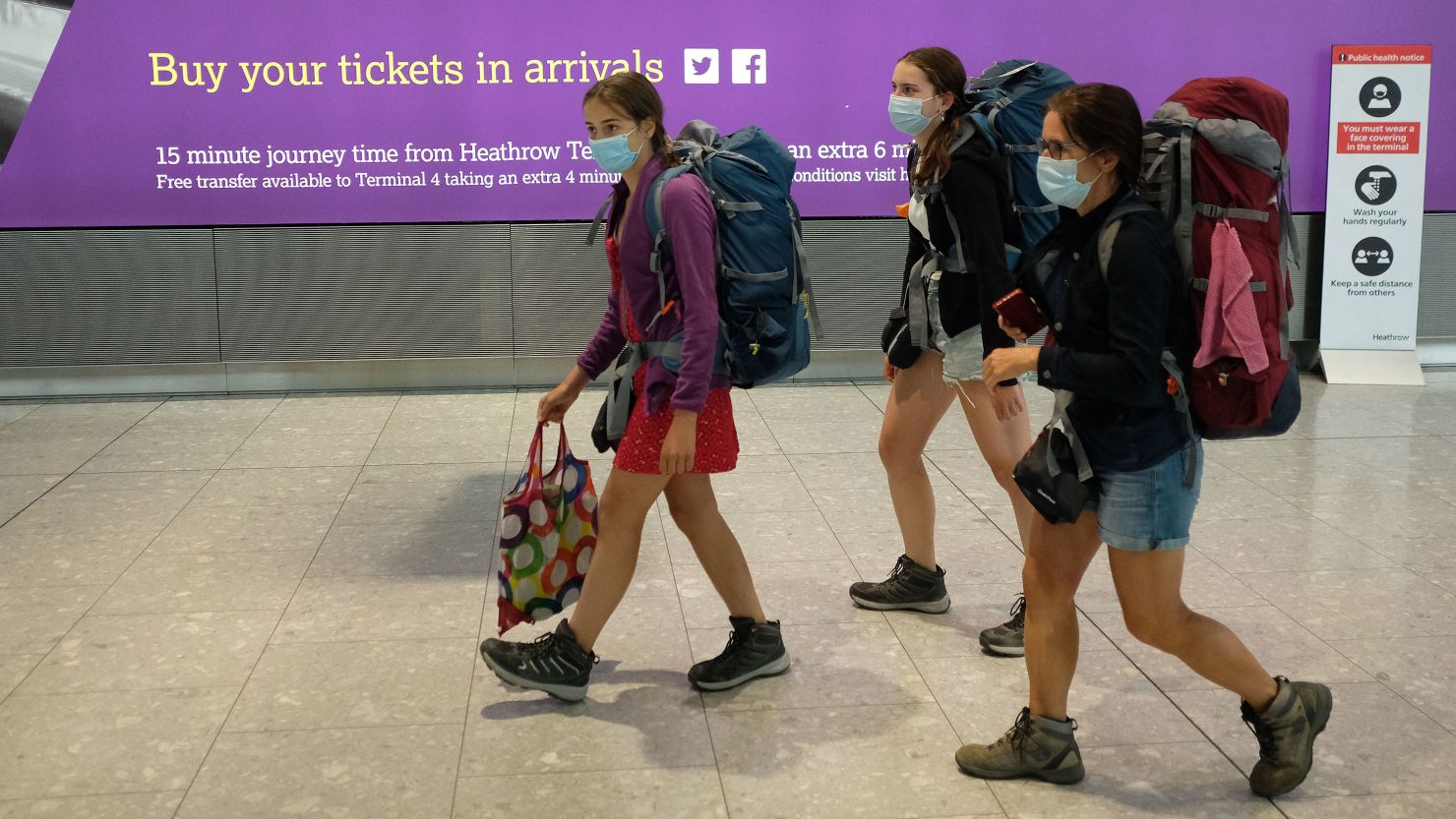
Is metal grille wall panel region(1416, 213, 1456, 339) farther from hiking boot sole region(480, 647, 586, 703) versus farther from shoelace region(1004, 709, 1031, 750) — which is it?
hiking boot sole region(480, 647, 586, 703)

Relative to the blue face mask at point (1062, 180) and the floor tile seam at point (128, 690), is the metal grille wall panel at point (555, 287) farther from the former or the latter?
the blue face mask at point (1062, 180)

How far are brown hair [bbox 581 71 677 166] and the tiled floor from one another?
132 cm

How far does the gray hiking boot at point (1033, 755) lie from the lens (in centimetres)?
297

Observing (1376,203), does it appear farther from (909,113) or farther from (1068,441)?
(1068,441)

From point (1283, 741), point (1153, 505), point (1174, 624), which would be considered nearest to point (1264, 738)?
point (1283, 741)

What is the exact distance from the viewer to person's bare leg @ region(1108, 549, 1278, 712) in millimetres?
2742

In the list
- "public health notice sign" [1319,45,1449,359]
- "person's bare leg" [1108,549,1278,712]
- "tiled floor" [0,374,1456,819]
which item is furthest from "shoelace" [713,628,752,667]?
"public health notice sign" [1319,45,1449,359]

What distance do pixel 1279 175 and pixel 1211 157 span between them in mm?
144

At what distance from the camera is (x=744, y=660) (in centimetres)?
353

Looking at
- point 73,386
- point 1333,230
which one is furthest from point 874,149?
point 73,386

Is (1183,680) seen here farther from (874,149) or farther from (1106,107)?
(874,149)

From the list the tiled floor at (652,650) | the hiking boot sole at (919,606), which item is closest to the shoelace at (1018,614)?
the tiled floor at (652,650)

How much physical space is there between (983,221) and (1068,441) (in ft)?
2.76

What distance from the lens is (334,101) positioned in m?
7.05
